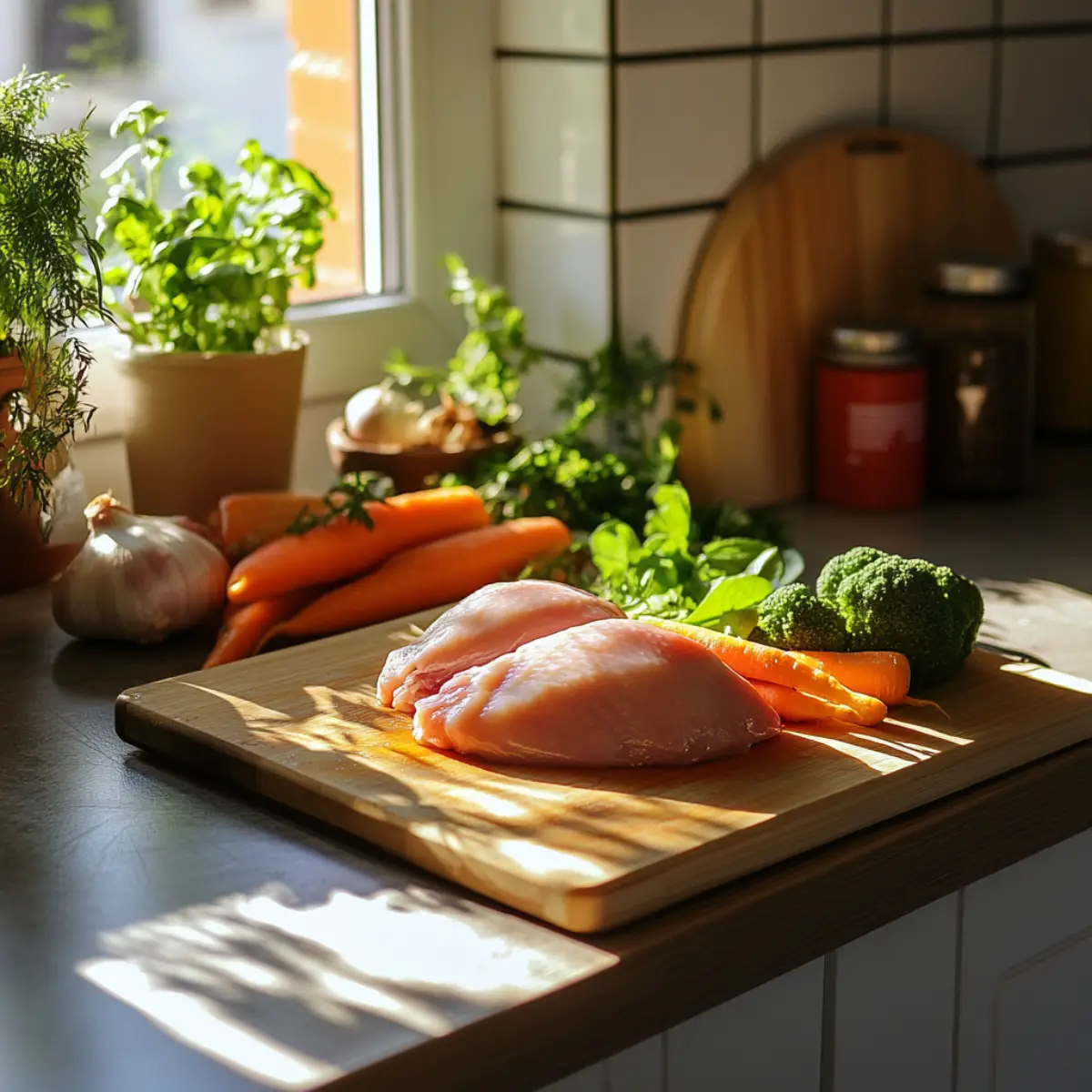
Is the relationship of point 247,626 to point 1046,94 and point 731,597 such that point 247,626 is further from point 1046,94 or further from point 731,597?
point 1046,94

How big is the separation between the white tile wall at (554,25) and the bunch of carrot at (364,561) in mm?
482

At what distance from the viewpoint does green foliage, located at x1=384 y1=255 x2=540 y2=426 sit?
5.30 ft

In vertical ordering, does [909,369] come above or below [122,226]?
below

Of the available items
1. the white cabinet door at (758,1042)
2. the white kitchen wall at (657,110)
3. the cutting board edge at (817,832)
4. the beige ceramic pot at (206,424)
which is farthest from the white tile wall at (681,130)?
the white cabinet door at (758,1042)

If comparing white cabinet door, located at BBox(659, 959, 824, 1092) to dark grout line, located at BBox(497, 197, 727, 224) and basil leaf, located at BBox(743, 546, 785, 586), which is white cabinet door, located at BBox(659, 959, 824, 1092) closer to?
basil leaf, located at BBox(743, 546, 785, 586)

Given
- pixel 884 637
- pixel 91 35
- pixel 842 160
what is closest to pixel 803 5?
pixel 842 160

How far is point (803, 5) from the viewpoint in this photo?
1.70m

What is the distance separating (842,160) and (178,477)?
756 millimetres

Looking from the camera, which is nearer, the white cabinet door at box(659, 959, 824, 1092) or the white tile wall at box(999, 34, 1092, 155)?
the white cabinet door at box(659, 959, 824, 1092)

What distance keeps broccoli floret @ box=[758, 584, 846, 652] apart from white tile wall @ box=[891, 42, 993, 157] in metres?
0.87

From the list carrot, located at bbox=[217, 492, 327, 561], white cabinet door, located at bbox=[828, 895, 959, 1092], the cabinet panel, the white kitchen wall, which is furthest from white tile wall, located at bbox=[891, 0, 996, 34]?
the cabinet panel

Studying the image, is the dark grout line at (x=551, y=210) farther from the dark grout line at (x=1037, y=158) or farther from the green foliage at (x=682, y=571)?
→ the dark grout line at (x=1037, y=158)

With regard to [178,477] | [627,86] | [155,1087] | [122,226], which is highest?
[627,86]

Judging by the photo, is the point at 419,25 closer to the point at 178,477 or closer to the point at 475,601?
the point at 178,477
